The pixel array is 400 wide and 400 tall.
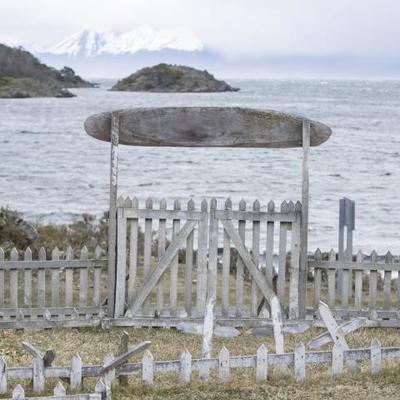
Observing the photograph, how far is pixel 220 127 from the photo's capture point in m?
12.1

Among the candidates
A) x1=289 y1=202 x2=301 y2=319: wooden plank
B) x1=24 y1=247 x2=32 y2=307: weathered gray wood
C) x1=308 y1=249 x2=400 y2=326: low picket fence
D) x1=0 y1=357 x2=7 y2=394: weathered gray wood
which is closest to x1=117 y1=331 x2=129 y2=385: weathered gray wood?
x1=0 y1=357 x2=7 y2=394: weathered gray wood

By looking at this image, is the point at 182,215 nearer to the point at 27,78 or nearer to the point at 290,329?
the point at 290,329

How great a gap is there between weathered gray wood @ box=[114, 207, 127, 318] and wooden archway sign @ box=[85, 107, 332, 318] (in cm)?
7

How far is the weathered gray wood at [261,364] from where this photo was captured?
8648 mm

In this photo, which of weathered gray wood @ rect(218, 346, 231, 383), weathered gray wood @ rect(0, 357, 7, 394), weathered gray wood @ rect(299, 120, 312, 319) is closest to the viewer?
weathered gray wood @ rect(0, 357, 7, 394)

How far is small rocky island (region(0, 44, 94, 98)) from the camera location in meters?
155

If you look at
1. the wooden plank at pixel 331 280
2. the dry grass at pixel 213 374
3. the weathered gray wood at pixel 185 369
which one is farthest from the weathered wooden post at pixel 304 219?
the weathered gray wood at pixel 185 369

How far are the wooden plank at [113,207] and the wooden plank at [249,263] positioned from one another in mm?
1447

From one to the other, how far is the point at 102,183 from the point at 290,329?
97.3 feet

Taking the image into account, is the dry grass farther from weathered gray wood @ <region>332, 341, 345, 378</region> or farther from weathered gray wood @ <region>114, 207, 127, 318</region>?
weathered gray wood @ <region>114, 207, 127, 318</region>

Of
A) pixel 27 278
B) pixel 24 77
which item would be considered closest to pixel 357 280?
pixel 27 278

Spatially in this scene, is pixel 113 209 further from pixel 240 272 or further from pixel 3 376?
pixel 3 376

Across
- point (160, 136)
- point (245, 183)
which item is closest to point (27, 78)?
point (245, 183)

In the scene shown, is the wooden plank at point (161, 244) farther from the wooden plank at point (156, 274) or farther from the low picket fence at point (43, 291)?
Result: the low picket fence at point (43, 291)
